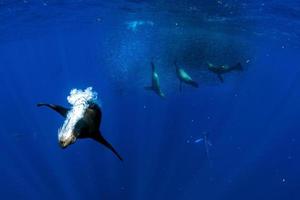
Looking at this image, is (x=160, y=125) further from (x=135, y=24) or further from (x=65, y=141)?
(x=65, y=141)

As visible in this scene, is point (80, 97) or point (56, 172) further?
point (56, 172)

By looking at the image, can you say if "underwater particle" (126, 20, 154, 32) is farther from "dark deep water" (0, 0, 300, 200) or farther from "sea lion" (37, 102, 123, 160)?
"sea lion" (37, 102, 123, 160)

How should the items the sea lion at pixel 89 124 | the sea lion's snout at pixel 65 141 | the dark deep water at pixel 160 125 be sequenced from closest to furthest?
the sea lion's snout at pixel 65 141 → the sea lion at pixel 89 124 → the dark deep water at pixel 160 125

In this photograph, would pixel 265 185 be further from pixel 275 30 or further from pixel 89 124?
pixel 89 124

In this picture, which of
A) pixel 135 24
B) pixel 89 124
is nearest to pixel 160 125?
pixel 135 24

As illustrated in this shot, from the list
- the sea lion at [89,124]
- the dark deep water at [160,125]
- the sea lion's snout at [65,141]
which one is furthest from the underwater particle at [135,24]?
the sea lion's snout at [65,141]

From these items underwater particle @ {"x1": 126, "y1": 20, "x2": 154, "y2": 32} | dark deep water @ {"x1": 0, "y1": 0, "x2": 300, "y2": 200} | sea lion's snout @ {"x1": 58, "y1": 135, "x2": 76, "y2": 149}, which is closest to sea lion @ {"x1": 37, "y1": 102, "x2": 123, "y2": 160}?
sea lion's snout @ {"x1": 58, "y1": 135, "x2": 76, "y2": 149}

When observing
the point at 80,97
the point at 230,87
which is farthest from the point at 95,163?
the point at 230,87

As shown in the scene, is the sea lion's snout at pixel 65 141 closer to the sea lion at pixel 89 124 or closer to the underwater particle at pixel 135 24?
the sea lion at pixel 89 124

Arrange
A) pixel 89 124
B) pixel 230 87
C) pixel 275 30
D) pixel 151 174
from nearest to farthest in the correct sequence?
pixel 89 124, pixel 151 174, pixel 275 30, pixel 230 87

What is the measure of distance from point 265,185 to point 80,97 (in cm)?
2458

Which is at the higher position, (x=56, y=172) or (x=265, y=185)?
(x=56, y=172)

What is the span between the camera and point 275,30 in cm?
2881

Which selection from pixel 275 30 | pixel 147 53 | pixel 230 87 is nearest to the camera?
pixel 275 30
